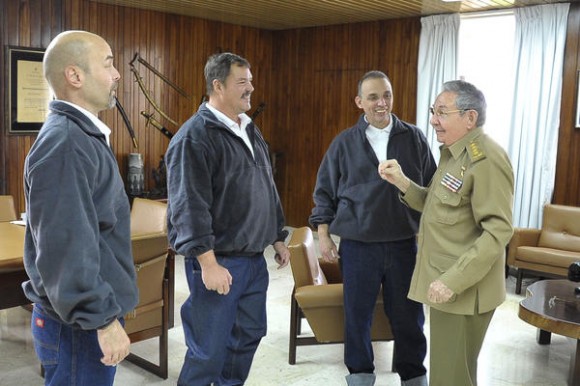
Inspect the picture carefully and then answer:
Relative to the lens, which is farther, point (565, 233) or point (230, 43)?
point (230, 43)

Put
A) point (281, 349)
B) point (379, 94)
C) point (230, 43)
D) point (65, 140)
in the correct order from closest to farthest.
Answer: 1. point (65, 140)
2. point (379, 94)
3. point (281, 349)
4. point (230, 43)

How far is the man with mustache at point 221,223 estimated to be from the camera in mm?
2350

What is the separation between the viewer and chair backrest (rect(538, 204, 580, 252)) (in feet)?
17.4

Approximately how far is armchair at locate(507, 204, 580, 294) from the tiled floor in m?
0.84

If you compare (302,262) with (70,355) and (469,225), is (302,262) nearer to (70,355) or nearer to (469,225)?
(469,225)

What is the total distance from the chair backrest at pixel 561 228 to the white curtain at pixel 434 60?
147 centimetres

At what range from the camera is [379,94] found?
9.46ft

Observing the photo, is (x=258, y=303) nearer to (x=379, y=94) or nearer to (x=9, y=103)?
(x=379, y=94)

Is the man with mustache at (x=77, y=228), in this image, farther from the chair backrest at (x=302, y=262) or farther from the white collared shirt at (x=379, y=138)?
the chair backrest at (x=302, y=262)

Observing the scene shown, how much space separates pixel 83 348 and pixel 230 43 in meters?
6.16

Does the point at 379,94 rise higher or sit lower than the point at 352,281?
higher

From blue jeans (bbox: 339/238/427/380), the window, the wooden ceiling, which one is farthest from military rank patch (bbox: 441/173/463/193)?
the window

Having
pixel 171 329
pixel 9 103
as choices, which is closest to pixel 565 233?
pixel 171 329

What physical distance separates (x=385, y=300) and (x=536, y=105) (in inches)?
146
